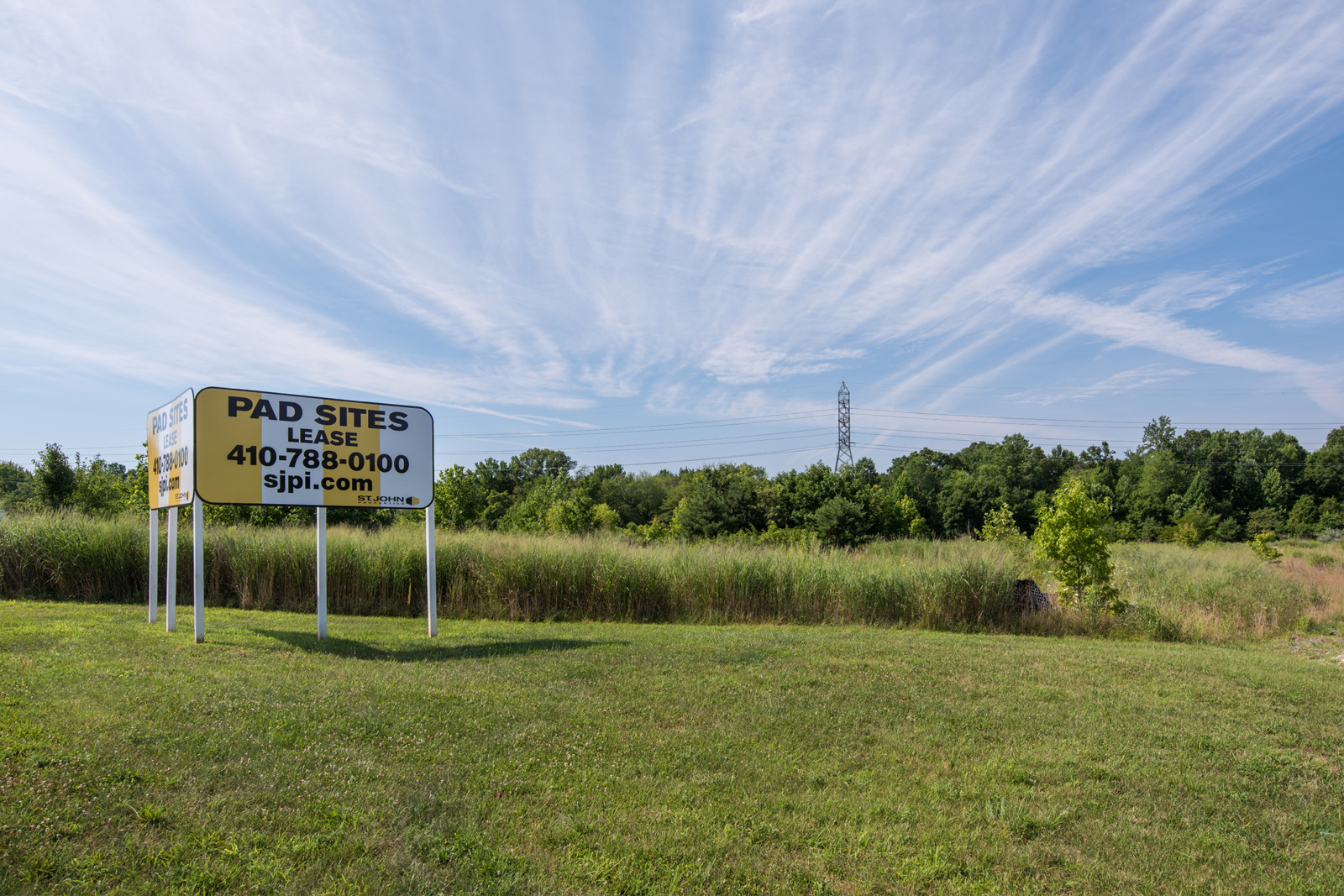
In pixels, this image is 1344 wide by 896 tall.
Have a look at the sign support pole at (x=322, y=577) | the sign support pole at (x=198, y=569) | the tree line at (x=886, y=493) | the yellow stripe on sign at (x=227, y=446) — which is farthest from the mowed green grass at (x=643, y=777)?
the tree line at (x=886, y=493)

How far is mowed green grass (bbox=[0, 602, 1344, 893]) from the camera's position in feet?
10.6

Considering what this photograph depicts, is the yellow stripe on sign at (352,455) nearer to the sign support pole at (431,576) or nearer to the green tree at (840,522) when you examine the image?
the sign support pole at (431,576)

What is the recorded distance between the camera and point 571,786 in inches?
161

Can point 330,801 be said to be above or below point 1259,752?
above

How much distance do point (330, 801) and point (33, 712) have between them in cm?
237

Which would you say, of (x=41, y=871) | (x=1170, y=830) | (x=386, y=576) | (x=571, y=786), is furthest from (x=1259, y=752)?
(x=386, y=576)

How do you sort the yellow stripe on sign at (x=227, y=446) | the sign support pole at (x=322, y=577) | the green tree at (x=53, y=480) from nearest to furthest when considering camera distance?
the yellow stripe on sign at (x=227, y=446) < the sign support pole at (x=322, y=577) < the green tree at (x=53, y=480)

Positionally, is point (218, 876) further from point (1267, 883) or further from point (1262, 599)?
point (1262, 599)

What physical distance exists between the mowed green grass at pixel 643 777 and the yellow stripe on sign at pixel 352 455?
234 cm

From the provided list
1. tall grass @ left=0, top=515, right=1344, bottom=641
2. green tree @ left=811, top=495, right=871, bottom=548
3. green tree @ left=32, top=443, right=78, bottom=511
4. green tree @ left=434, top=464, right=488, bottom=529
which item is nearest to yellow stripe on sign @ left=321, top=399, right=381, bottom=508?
tall grass @ left=0, top=515, right=1344, bottom=641

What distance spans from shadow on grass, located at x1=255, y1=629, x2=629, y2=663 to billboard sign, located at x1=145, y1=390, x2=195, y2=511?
2126 millimetres

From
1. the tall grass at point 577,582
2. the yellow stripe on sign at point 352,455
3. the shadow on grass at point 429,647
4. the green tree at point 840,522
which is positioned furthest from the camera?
the green tree at point 840,522

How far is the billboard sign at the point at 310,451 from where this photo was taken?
8555mm

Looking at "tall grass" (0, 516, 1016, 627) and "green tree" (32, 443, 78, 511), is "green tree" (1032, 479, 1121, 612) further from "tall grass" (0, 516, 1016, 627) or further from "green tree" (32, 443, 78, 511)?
"green tree" (32, 443, 78, 511)
